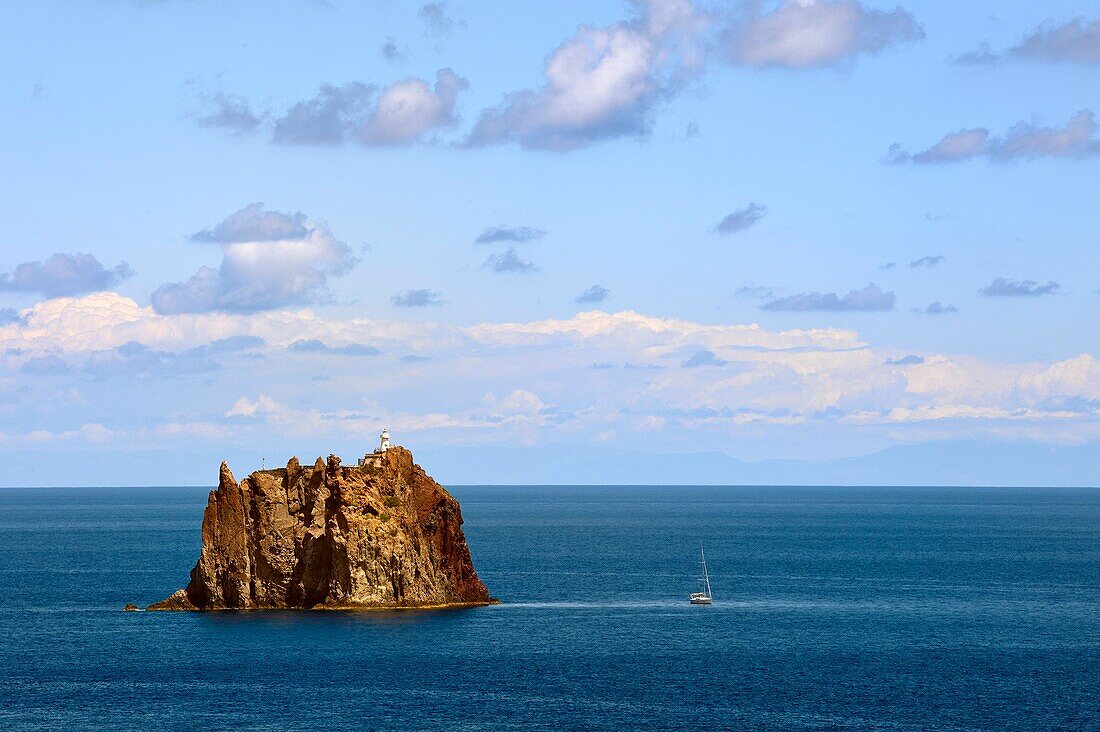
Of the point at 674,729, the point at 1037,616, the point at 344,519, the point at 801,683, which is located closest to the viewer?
the point at 674,729

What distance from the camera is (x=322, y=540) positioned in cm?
12900

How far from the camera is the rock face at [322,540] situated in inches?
5084

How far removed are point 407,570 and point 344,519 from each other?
29.1ft

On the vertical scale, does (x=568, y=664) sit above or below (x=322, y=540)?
below

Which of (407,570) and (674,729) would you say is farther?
(407,570)

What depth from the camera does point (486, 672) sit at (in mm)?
107625

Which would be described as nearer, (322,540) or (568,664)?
(568,664)

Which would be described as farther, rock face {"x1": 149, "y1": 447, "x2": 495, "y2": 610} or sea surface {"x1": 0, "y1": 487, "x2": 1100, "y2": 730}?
rock face {"x1": 149, "y1": 447, "x2": 495, "y2": 610}

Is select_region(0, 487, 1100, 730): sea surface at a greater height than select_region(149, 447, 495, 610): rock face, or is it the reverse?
select_region(149, 447, 495, 610): rock face

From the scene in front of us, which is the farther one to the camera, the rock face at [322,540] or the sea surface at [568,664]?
the rock face at [322,540]

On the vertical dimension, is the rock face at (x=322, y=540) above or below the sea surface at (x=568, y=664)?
above

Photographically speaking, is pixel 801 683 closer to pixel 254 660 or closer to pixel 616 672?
pixel 616 672

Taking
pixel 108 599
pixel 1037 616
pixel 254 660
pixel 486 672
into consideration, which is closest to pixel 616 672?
pixel 486 672

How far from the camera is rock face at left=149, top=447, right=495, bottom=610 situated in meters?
129
